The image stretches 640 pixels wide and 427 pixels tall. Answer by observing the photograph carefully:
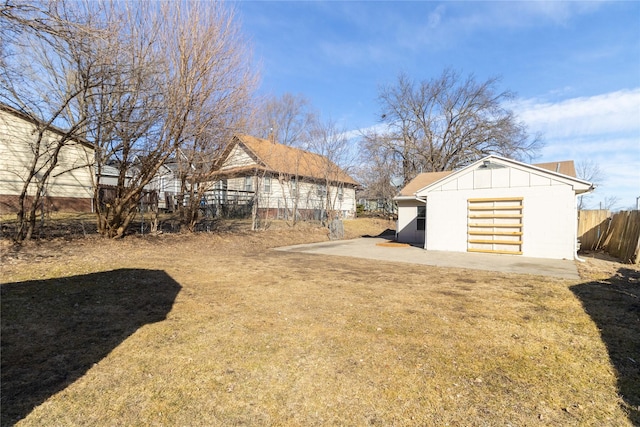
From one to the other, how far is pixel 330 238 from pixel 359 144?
1366cm

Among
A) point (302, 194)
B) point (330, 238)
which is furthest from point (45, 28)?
point (302, 194)

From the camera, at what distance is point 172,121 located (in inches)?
383

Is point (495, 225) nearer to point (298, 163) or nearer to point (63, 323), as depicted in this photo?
point (63, 323)

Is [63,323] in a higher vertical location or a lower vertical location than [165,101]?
lower

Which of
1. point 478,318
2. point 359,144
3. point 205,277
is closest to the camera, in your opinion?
point 478,318

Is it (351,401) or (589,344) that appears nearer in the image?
(351,401)

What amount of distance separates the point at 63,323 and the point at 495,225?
1213 cm

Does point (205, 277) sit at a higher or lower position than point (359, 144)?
lower

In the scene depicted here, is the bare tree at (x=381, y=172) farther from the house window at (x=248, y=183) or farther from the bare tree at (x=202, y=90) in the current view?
the bare tree at (x=202, y=90)

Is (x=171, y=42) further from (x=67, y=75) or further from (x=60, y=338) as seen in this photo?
(x=60, y=338)

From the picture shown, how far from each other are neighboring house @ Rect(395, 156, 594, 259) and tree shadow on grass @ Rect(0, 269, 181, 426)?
33.3 feet

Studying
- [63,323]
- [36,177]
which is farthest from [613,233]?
[36,177]

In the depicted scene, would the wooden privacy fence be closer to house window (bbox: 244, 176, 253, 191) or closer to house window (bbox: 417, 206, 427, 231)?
house window (bbox: 417, 206, 427, 231)

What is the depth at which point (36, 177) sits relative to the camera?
35.2 ft
